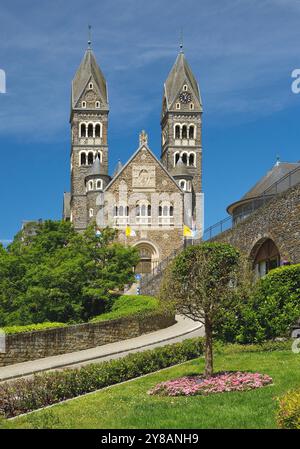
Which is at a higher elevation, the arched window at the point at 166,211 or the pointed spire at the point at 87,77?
the pointed spire at the point at 87,77

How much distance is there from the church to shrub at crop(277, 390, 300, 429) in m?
51.2

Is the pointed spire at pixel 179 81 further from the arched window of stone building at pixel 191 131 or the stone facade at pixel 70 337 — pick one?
the stone facade at pixel 70 337

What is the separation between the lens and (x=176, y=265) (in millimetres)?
16750

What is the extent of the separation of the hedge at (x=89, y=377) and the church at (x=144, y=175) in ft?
136

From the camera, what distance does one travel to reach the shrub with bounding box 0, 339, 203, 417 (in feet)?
46.1

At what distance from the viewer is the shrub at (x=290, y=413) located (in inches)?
360

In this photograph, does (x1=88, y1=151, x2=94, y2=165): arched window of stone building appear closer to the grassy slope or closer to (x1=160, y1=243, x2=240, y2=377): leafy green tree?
the grassy slope

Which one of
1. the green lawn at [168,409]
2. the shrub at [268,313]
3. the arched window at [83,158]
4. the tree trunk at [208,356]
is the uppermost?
the arched window at [83,158]

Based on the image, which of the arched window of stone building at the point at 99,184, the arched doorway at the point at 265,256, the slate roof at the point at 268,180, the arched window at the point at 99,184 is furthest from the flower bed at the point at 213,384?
the arched window of stone building at the point at 99,184

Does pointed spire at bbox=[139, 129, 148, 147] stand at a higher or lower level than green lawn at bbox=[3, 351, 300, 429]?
higher

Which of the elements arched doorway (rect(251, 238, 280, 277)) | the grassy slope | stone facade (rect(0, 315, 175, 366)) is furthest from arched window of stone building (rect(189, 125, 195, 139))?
arched doorway (rect(251, 238, 280, 277))

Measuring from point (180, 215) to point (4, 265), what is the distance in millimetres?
32053

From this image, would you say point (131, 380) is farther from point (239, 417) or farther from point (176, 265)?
point (239, 417)
